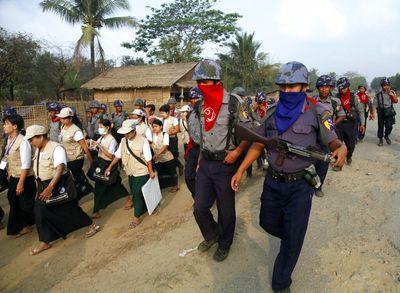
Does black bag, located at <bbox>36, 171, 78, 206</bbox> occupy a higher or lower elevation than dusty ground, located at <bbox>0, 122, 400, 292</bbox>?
higher

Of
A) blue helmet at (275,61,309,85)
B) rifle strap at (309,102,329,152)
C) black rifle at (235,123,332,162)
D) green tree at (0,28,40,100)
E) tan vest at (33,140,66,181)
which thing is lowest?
tan vest at (33,140,66,181)

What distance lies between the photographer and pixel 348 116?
20.2 feet

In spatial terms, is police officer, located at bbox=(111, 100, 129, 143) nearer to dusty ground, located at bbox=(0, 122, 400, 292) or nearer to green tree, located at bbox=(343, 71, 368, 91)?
dusty ground, located at bbox=(0, 122, 400, 292)

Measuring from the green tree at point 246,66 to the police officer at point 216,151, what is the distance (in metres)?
28.5

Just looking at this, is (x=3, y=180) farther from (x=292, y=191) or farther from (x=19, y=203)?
(x=292, y=191)

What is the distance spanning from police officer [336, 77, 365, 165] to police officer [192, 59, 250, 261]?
12.7 ft

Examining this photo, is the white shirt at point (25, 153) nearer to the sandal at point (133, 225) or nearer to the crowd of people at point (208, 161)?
the crowd of people at point (208, 161)

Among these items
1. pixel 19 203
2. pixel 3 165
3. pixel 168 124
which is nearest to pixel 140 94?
pixel 168 124

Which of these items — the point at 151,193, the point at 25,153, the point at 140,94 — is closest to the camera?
the point at 25,153

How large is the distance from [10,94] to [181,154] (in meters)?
15.0

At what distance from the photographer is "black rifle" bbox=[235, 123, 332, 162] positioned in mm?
2246

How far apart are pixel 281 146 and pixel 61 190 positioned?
292 cm

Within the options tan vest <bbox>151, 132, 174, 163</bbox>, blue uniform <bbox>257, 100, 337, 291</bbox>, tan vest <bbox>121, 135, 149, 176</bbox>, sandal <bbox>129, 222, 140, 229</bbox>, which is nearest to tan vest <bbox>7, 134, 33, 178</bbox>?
tan vest <bbox>121, 135, 149, 176</bbox>

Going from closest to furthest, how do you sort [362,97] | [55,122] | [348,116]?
[55,122], [348,116], [362,97]
